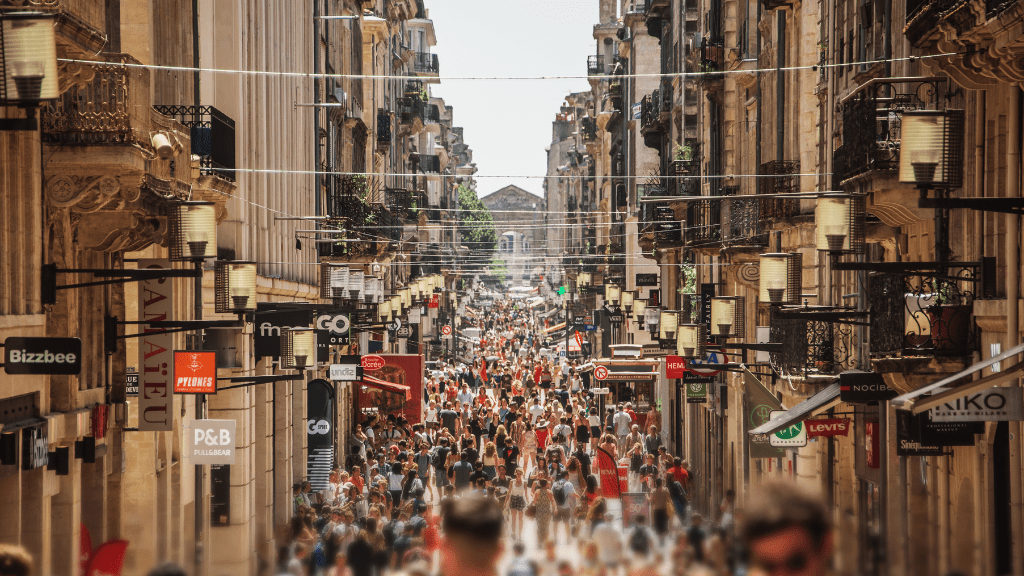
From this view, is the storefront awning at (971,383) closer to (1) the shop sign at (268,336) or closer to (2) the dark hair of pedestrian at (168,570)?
(2) the dark hair of pedestrian at (168,570)

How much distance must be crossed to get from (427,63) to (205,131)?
66171 mm

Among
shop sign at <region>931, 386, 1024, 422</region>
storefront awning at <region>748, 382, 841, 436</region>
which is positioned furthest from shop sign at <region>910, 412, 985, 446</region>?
storefront awning at <region>748, 382, 841, 436</region>

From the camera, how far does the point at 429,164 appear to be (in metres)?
85.8

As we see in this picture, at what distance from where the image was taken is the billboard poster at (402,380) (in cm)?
3453

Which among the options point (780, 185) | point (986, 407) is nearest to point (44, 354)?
point (986, 407)

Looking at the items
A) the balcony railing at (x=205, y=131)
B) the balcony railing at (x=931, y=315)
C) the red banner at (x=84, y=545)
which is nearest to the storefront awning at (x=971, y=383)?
the balcony railing at (x=931, y=315)

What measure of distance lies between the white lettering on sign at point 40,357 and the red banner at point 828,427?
10.5 metres

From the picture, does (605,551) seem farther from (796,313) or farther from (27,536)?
(796,313)

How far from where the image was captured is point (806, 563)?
332 centimetres

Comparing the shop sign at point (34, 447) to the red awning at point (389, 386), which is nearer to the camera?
the shop sign at point (34, 447)

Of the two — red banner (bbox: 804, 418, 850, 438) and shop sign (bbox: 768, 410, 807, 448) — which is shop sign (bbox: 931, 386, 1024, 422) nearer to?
shop sign (bbox: 768, 410, 807, 448)

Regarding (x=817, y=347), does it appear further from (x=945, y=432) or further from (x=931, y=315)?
(x=931, y=315)

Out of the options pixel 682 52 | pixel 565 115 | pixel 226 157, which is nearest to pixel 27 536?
pixel 226 157

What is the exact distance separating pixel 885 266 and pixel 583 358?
4888 cm
